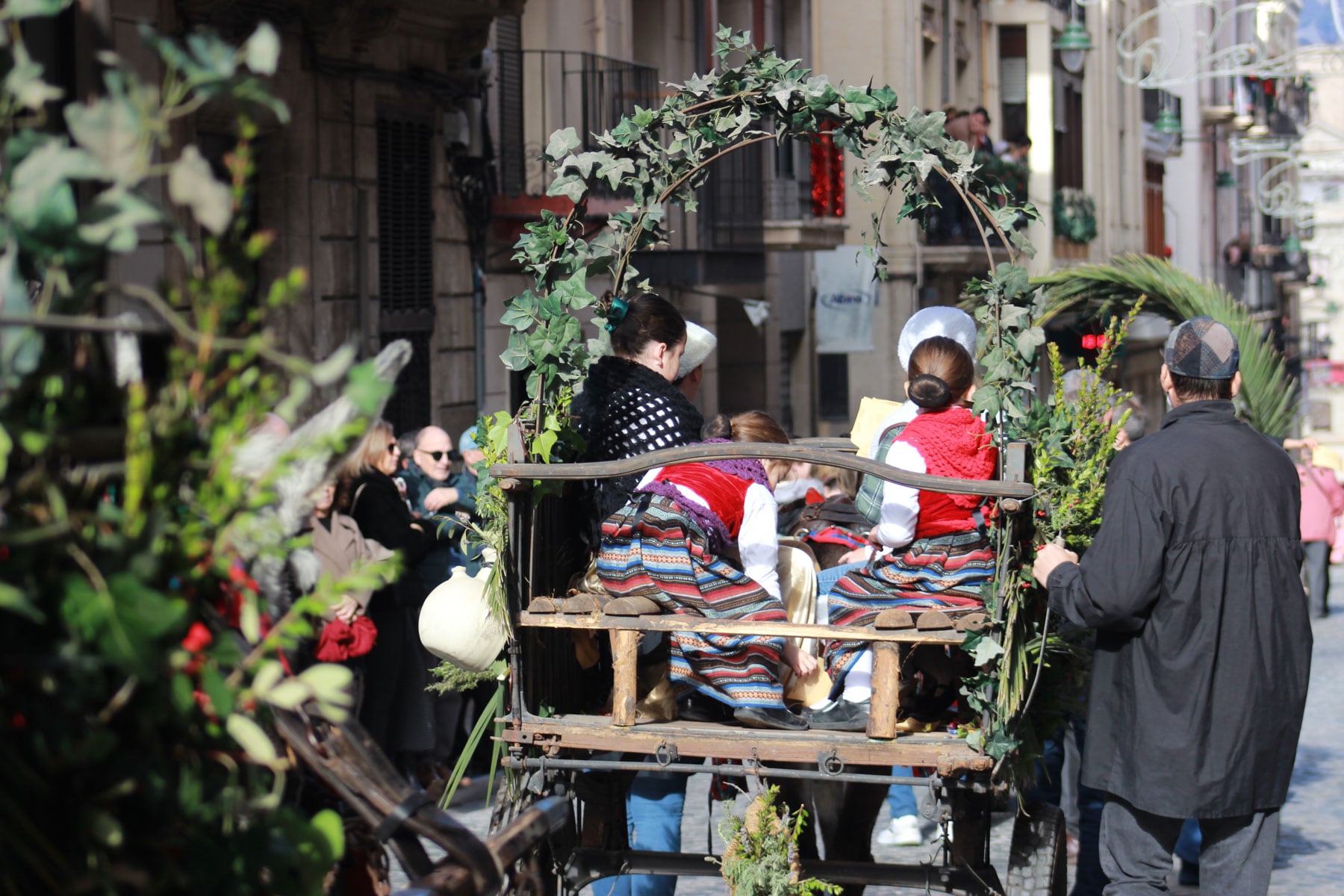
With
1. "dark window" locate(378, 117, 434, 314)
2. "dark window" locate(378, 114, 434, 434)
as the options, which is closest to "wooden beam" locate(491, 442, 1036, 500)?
"dark window" locate(378, 114, 434, 434)

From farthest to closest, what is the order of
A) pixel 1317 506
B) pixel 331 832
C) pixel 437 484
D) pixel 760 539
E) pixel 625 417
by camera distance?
pixel 1317 506 < pixel 437 484 < pixel 625 417 < pixel 760 539 < pixel 331 832

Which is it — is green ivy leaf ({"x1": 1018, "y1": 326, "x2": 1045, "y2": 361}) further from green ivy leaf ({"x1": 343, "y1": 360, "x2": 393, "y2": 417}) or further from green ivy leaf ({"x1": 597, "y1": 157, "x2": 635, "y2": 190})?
green ivy leaf ({"x1": 343, "y1": 360, "x2": 393, "y2": 417})

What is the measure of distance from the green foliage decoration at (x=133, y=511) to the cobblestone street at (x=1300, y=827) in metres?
3.92

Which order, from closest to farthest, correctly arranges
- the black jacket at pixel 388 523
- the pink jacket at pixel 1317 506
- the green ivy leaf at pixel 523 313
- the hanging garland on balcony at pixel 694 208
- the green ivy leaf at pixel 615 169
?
the hanging garland on balcony at pixel 694 208 < the green ivy leaf at pixel 523 313 < the green ivy leaf at pixel 615 169 < the black jacket at pixel 388 523 < the pink jacket at pixel 1317 506

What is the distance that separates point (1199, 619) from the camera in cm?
469

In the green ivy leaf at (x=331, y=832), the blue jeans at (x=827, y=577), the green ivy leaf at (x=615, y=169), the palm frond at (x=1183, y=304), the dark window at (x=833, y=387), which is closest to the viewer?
the green ivy leaf at (x=331, y=832)

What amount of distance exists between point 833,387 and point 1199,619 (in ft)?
72.4

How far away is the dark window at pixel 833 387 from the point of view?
2647 centimetres

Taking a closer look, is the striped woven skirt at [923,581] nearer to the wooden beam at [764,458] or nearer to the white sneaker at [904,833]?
the wooden beam at [764,458]

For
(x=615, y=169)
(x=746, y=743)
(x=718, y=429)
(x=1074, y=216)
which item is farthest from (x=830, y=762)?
(x=1074, y=216)

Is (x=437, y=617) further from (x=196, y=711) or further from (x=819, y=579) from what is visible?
(x=196, y=711)

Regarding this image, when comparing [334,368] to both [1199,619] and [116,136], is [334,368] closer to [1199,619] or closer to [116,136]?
[116,136]

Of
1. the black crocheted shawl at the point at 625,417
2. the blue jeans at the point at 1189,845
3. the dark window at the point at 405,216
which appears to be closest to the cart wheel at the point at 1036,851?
the black crocheted shawl at the point at 625,417

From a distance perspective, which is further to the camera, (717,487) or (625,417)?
(625,417)
